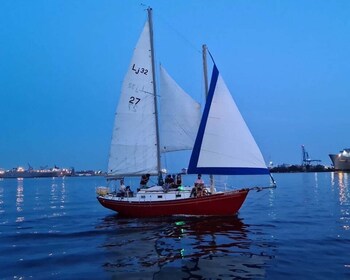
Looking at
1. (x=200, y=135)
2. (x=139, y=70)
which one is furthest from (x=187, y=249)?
(x=139, y=70)

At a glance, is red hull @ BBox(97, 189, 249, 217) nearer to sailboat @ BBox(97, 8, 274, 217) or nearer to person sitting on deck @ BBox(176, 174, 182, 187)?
sailboat @ BBox(97, 8, 274, 217)

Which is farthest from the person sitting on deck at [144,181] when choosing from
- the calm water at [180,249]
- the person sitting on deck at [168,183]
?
the calm water at [180,249]

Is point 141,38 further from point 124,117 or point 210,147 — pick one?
point 210,147


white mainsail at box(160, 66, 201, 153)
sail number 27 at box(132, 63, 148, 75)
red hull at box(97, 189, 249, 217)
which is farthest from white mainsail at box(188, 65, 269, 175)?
sail number 27 at box(132, 63, 148, 75)

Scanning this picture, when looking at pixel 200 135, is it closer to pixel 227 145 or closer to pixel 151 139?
pixel 227 145

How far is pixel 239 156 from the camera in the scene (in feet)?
89.3

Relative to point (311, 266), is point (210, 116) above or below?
above

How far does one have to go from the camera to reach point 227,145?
27.4 m

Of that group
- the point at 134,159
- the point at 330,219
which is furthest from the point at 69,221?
the point at 330,219

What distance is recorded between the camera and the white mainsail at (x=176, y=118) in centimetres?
3159

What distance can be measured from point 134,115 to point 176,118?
357cm

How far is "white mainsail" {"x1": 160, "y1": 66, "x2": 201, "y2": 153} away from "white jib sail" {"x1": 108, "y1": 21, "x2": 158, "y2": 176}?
1.02 m

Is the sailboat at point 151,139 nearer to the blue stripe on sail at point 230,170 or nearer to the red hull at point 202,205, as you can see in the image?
the red hull at point 202,205

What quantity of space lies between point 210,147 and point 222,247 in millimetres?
→ 9224
